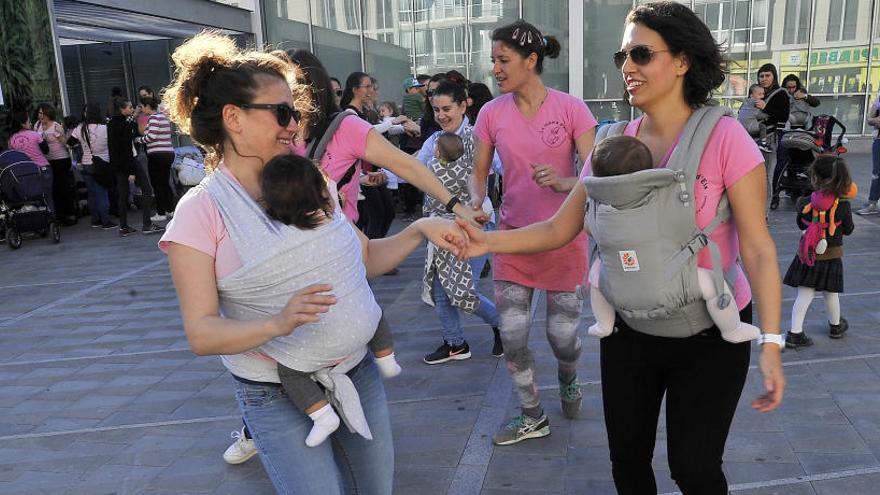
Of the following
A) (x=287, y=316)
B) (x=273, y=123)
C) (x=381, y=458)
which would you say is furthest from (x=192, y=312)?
(x=381, y=458)

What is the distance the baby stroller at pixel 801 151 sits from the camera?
10.2m

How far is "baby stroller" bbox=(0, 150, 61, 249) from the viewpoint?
34.1ft

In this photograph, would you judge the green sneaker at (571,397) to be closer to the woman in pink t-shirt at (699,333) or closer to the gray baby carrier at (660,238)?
the woman in pink t-shirt at (699,333)

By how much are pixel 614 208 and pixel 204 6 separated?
17.4 meters

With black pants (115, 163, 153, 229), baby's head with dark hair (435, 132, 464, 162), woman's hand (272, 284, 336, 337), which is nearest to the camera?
woman's hand (272, 284, 336, 337)

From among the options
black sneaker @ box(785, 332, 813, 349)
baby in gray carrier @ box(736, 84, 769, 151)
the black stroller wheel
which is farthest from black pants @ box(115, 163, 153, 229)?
black sneaker @ box(785, 332, 813, 349)

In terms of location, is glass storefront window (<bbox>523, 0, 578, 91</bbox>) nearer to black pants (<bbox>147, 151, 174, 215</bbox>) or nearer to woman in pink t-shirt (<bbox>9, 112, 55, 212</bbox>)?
black pants (<bbox>147, 151, 174, 215</bbox>)

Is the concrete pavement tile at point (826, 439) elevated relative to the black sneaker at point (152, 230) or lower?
elevated

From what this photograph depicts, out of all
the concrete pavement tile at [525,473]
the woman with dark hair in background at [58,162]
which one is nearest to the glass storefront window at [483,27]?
the woman with dark hair in background at [58,162]

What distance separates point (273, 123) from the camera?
2.09 meters

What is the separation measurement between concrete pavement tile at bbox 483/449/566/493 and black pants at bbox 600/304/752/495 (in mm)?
904

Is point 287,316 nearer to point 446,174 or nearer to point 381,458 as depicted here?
point 381,458

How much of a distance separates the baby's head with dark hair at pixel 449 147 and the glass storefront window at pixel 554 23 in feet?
47.8

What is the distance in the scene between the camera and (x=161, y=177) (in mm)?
11719
